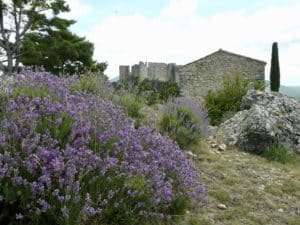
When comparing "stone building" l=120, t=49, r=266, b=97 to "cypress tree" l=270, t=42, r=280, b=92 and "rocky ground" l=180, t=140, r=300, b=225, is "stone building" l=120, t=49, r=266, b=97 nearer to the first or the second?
"cypress tree" l=270, t=42, r=280, b=92

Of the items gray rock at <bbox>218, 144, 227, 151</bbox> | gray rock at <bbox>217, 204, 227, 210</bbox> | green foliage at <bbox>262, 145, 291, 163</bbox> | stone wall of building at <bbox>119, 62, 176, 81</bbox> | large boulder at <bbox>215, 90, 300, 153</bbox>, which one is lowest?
gray rock at <bbox>217, 204, 227, 210</bbox>

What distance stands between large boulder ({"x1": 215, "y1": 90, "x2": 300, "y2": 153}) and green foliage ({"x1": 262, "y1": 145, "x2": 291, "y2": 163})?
0.46ft

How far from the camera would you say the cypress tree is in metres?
21.9

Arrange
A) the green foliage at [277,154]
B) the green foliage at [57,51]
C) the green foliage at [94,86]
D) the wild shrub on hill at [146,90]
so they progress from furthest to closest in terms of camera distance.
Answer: the green foliage at [57,51] < the wild shrub on hill at [146,90] < the green foliage at [277,154] < the green foliage at [94,86]

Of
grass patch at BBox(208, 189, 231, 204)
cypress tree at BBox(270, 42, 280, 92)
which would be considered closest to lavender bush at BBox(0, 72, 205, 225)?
grass patch at BBox(208, 189, 231, 204)

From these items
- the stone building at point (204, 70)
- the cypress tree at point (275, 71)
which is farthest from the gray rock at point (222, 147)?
the cypress tree at point (275, 71)

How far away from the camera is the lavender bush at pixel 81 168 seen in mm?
2357

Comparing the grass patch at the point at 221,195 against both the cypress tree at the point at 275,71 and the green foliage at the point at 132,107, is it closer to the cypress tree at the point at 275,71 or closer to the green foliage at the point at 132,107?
the green foliage at the point at 132,107

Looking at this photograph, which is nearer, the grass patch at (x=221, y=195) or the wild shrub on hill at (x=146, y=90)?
the grass patch at (x=221, y=195)

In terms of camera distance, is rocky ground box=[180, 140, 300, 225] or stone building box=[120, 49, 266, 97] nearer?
rocky ground box=[180, 140, 300, 225]

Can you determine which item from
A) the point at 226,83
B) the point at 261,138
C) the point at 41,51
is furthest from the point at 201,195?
the point at 41,51

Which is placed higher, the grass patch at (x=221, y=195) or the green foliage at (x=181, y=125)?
the green foliage at (x=181, y=125)

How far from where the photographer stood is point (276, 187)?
14.2ft

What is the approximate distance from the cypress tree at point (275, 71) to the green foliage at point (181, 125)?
17.1 m
